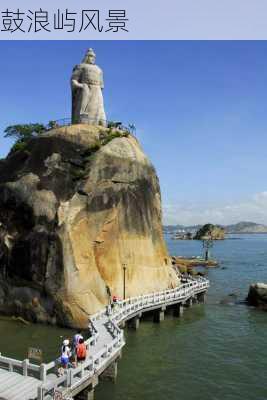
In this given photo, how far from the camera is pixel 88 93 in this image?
4575cm

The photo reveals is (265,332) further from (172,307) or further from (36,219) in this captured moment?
(36,219)

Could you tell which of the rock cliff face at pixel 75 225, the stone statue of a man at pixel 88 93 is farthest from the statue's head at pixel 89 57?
the rock cliff face at pixel 75 225

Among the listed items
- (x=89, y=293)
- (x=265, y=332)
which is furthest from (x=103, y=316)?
(x=265, y=332)

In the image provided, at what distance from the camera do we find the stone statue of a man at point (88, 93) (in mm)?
45281

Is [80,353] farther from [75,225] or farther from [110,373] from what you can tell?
[75,225]

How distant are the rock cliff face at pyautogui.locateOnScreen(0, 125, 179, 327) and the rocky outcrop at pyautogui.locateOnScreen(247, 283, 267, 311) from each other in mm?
9919

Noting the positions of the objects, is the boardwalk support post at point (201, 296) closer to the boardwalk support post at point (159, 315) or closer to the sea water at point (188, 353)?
the sea water at point (188, 353)

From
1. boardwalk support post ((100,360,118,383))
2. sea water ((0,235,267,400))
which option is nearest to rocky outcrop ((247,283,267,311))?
sea water ((0,235,267,400))

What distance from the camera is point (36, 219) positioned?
3675 cm

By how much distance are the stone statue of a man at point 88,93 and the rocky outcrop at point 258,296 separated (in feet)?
78.0

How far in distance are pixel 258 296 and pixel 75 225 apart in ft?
70.9

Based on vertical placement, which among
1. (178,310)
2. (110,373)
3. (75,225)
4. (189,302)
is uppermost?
(75,225)

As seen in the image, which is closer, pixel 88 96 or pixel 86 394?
pixel 86 394

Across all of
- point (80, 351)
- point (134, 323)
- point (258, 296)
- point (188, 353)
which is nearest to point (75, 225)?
point (134, 323)
